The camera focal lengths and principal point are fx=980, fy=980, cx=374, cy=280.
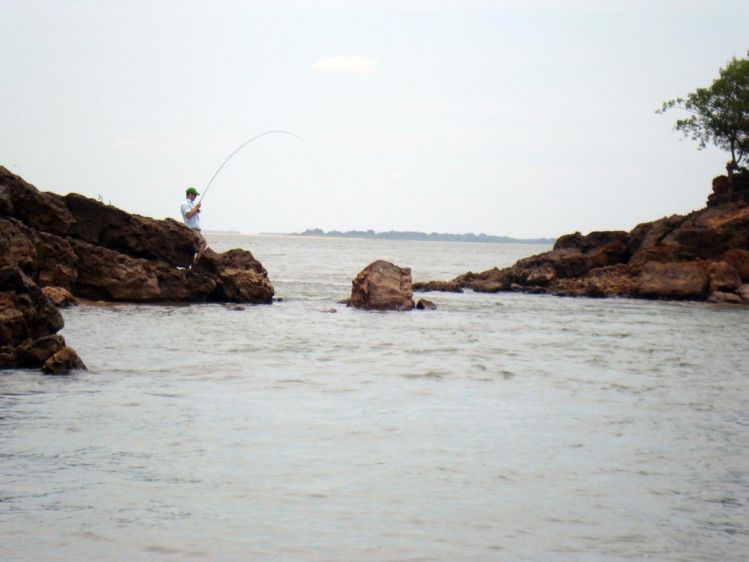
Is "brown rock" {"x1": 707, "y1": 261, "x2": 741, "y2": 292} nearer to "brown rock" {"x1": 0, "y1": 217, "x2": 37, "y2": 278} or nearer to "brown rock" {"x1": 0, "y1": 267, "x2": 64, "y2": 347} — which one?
"brown rock" {"x1": 0, "y1": 217, "x2": 37, "y2": 278}

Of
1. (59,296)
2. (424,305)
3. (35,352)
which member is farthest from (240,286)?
(35,352)

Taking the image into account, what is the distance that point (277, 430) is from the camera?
10055 mm

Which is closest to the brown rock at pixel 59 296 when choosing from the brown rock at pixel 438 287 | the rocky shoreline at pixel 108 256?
the rocky shoreline at pixel 108 256

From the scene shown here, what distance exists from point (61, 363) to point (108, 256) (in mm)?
12775

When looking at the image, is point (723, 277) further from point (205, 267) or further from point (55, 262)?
point (55, 262)

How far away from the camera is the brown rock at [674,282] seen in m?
38.1

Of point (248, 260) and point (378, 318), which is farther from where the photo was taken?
point (248, 260)

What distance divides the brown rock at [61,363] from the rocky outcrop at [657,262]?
93.9 ft

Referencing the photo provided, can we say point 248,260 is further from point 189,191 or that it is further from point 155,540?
point 155,540

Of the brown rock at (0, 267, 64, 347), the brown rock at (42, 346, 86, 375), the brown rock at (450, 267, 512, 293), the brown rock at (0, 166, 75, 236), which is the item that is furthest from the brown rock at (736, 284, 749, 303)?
the brown rock at (42, 346, 86, 375)

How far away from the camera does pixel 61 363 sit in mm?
13094

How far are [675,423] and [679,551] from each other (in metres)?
4.84

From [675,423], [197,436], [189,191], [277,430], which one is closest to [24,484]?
[197,436]

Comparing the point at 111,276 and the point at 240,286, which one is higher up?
the point at 111,276
